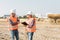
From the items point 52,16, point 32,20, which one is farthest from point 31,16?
point 52,16

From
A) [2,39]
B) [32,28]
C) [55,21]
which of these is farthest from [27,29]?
[55,21]

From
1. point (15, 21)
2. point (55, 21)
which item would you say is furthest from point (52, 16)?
point (15, 21)

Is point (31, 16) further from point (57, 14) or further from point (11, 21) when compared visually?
point (57, 14)

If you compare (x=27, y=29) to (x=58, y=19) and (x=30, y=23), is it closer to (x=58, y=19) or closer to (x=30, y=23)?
(x=30, y=23)

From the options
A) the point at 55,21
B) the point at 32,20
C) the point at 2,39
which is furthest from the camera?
the point at 55,21

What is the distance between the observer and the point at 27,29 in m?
10.3

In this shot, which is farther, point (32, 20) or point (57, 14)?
point (57, 14)

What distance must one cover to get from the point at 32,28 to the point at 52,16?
Result: 113 ft

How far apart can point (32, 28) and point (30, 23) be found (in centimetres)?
22

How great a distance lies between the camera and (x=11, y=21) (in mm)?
10570

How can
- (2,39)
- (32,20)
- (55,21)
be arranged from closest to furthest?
(32,20)
(2,39)
(55,21)

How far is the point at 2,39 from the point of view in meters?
14.6

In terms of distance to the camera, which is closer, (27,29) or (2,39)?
(27,29)

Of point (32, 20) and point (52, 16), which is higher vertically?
point (32, 20)
